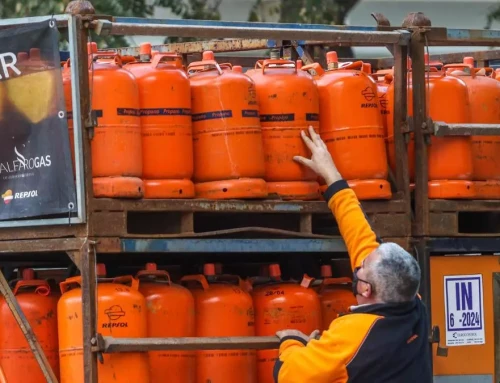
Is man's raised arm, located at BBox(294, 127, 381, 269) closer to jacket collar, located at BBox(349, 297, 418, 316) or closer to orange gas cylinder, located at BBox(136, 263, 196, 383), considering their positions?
jacket collar, located at BBox(349, 297, 418, 316)

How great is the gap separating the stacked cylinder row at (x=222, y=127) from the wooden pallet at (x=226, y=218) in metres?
0.07

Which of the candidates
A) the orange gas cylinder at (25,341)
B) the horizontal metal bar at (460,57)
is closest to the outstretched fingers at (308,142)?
the orange gas cylinder at (25,341)

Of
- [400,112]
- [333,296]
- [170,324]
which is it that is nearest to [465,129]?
[400,112]

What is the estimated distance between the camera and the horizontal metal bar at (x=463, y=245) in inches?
255

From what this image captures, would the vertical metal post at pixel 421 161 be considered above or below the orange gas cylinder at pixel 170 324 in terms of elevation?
above

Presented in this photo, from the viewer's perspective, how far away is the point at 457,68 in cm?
703

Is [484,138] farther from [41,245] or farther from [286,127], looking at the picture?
[41,245]

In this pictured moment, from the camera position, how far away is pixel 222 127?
6004mm

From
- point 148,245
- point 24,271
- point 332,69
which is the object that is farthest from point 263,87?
point 24,271

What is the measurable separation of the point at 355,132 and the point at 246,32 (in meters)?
0.81

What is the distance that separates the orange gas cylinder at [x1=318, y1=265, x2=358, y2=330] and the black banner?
1701mm

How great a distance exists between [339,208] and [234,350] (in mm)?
920

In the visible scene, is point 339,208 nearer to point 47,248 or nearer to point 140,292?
point 140,292

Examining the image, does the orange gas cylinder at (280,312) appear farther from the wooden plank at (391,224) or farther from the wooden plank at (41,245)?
the wooden plank at (41,245)
